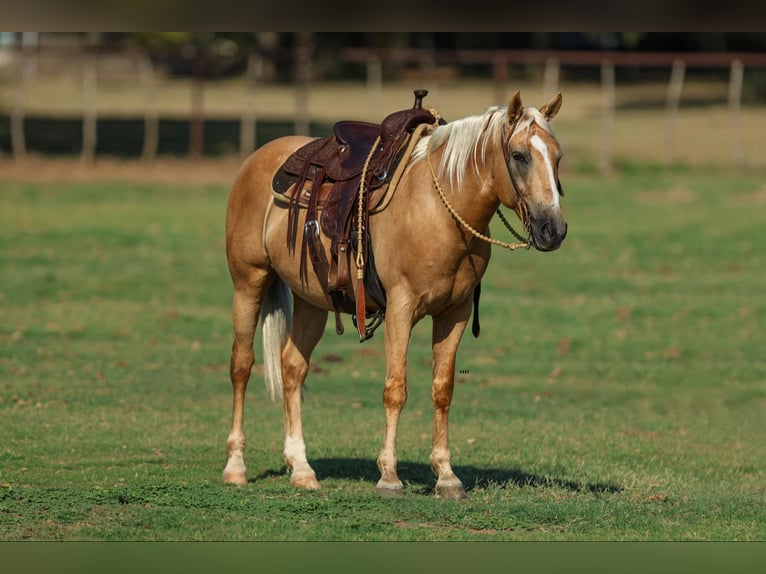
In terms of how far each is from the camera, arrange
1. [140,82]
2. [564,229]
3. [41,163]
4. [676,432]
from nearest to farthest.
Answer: [564,229] → [676,432] → [41,163] → [140,82]

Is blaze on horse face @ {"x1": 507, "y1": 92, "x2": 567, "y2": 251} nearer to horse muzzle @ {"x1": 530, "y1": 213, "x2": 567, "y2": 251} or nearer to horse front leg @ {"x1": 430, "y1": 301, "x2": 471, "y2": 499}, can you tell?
horse muzzle @ {"x1": 530, "y1": 213, "x2": 567, "y2": 251}

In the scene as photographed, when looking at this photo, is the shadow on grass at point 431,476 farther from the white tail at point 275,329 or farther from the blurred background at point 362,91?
the blurred background at point 362,91

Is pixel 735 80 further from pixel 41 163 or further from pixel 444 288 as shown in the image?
pixel 444 288

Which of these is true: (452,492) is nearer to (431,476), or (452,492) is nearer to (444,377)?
(444,377)

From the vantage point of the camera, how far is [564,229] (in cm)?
725

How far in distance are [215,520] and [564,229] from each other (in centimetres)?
274

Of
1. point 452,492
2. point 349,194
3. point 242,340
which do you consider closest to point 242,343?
point 242,340

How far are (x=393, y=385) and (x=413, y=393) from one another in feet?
17.7

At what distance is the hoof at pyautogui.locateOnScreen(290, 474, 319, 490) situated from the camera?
864 cm

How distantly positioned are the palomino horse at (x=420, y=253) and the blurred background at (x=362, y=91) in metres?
21.1

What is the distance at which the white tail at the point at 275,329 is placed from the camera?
30.5ft

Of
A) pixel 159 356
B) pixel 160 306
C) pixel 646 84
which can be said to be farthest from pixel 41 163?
pixel 646 84

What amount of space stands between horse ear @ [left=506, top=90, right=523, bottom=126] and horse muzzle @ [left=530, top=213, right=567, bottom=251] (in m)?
0.66

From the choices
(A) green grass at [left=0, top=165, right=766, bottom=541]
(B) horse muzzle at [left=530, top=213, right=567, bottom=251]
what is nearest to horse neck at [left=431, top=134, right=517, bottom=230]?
(B) horse muzzle at [left=530, top=213, right=567, bottom=251]
